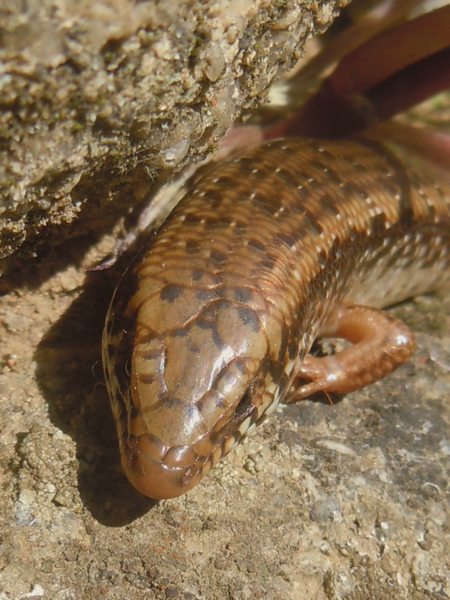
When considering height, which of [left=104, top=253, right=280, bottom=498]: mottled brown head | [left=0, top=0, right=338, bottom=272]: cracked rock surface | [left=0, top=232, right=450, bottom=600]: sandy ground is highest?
[left=0, top=0, right=338, bottom=272]: cracked rock surface

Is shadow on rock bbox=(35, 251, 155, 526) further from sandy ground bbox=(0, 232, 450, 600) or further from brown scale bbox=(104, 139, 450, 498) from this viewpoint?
brown scale bbox=(104, 139, 450, 498)

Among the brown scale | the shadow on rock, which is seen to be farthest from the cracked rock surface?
the shadow on rock

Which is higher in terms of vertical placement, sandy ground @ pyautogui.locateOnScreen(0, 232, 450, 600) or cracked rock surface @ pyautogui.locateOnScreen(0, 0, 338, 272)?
cracked rock surface @ pyautogui.locateOnScreen(0, 0, 338, 272)

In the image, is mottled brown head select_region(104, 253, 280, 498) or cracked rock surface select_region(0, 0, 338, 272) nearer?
cracked rock surface select_region(0, 0, 338, 272)

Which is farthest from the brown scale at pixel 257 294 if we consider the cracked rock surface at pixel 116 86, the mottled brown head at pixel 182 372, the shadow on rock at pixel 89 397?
the cracked rock surface at pixel 116 86

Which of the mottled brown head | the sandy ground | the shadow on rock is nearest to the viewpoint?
the mottled brown head

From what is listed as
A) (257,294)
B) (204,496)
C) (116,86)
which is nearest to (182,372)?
(257,294)

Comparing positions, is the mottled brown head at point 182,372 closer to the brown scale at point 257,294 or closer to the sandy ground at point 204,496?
the brown scale at point 257,294

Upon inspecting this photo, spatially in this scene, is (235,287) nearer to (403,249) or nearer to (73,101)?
(73,101)
